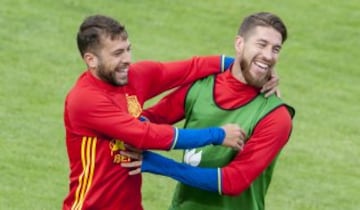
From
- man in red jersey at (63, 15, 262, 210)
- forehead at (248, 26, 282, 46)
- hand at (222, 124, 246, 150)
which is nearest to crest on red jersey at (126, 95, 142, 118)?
man in red jersey at (63, 15, 262, 210)

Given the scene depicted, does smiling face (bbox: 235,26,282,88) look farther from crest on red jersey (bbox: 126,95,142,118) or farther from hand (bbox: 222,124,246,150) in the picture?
crest on red jersey (bbox: 126,95,142,118)

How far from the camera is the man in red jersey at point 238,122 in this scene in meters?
6.12

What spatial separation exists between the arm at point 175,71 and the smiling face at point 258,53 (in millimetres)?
315

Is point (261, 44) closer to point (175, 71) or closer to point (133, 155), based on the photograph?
point (175, 71)

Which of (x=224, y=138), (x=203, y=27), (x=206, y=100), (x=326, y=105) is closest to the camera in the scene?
(x=224, y=138)

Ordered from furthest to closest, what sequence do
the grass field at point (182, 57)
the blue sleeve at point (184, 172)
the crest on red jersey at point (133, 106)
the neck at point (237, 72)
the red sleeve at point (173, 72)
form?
1. the grass field at point (182, 57)
2. the red sleeve at point (173, 72)
3. the neck at point (237, 72)
4. the crest on red jersey at point (133, 106)
5. the blue sleeve at point (184, 172)

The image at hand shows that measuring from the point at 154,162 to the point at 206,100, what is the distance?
0.51m

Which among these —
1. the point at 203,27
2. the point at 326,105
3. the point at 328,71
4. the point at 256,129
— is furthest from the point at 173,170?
the point at 203,27

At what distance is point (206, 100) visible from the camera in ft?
21.0

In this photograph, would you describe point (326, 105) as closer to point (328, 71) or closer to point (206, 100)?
point (328, 71)

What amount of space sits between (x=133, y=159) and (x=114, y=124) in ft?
0.79

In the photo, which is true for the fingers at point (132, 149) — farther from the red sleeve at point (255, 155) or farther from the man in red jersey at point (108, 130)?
the red sleeve at point (255, 155)

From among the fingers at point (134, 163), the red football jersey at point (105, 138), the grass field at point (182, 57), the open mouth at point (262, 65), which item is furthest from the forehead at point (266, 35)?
the grass field at point (182, 57)

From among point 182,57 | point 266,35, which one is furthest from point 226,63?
point 182,57
